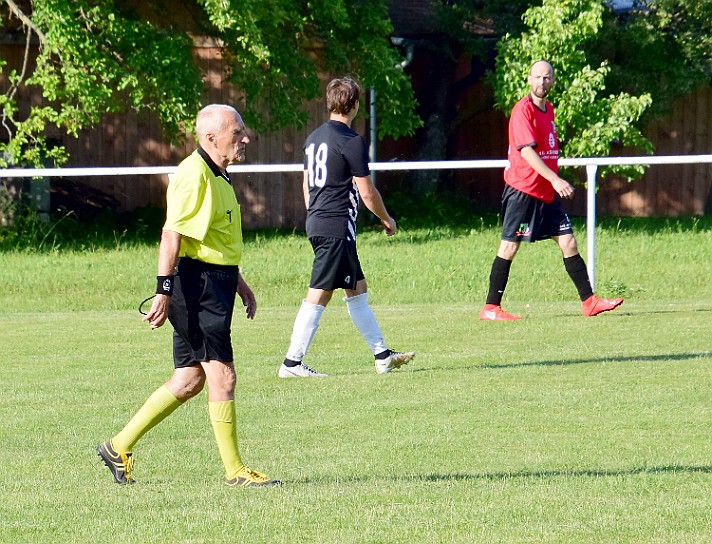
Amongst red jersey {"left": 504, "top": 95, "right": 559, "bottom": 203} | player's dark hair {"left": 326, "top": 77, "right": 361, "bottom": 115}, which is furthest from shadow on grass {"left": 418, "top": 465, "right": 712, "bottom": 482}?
red jersey {"left": 504, "top": 95, "right": 559, "bottom": 203}

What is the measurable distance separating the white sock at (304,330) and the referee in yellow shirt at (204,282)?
3.00 metres

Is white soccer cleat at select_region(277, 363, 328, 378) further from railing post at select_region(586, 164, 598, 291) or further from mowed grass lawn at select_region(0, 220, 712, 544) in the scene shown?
railing post at select_region(586, 164, 598, 291)

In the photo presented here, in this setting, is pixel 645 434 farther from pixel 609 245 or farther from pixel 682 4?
pixel 682 4

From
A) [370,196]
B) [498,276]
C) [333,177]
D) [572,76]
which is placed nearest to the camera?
[370,196]

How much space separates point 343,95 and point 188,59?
429 inches

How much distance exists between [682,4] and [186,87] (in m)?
9.85

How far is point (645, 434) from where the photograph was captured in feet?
22.9

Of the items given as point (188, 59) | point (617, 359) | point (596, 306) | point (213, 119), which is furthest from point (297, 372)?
point (188, 59)

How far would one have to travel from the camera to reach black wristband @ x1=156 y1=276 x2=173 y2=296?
19.2 feet

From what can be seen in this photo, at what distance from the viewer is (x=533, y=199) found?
11789 mm

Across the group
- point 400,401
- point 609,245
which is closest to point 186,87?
point 609,245

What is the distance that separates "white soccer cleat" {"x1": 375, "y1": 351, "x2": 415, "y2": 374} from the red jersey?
110 inches

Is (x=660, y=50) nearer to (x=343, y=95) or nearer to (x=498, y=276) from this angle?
(x=498, y=276)

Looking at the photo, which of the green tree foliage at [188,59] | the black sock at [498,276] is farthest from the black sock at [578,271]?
the green tree foliage at [188,59]
